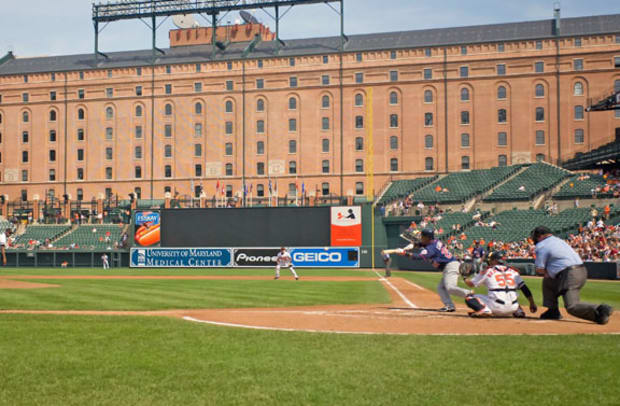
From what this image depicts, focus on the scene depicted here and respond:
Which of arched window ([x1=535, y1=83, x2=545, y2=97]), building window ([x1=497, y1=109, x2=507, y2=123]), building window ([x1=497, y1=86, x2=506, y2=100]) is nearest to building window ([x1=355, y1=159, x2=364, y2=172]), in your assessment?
building window ([x1=497, y1=109, x2=507, y2=123])

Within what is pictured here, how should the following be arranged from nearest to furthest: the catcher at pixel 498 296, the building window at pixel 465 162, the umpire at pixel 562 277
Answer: the umpire at pixel 562 277 < the catcher at pixel 498 296 < the building window at pixel 465 162

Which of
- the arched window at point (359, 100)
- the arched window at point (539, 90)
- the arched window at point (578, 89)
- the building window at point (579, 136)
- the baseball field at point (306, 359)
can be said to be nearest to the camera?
the baseball field at point (306, 359)

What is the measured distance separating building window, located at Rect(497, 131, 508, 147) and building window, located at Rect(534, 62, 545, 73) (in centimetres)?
755

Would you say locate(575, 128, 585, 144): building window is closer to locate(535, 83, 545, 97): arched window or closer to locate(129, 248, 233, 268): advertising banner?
locate(535, 83, 545, 97): arched window

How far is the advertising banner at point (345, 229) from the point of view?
5212 centimetres

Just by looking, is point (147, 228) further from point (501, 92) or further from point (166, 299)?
point (501, 92)

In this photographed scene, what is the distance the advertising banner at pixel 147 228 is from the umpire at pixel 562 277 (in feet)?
150

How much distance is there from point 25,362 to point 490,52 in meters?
70.6

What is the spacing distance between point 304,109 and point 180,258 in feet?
95.6

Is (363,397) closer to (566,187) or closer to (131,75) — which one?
(566,187)

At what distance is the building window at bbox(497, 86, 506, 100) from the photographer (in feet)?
238

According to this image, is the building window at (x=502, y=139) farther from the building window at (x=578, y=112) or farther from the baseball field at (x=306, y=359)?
the baseball field at (x=306, y=359)

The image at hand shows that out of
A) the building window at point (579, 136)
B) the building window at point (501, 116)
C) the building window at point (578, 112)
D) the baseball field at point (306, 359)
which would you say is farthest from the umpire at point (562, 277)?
the building window at point (578, 112)

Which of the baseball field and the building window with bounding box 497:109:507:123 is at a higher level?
the building window with bounding box 497:109:507:123
